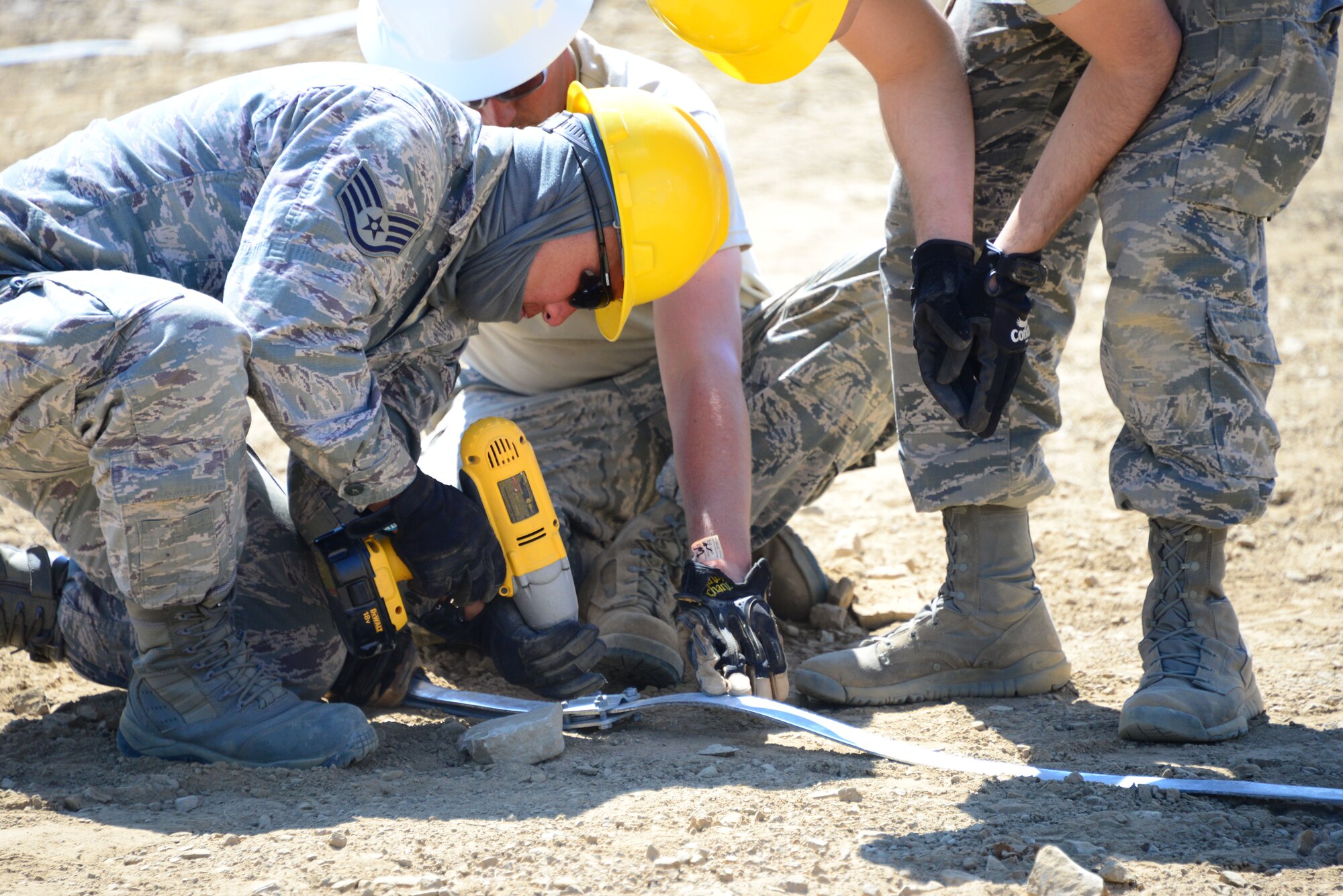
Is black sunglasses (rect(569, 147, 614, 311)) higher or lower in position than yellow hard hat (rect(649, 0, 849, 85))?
lower

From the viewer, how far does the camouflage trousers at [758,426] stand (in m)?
3.47

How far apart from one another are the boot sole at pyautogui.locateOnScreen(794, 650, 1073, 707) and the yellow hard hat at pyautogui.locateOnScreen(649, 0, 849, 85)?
143cm

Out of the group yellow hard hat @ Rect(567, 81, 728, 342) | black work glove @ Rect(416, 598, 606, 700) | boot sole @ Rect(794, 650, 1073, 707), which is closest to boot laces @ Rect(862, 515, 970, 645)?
boot sole @ Rect(794, 650, 1073, 707)

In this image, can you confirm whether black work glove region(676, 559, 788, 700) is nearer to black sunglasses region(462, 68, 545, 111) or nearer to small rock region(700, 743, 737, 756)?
small rock region(700, 743, 737, 756)

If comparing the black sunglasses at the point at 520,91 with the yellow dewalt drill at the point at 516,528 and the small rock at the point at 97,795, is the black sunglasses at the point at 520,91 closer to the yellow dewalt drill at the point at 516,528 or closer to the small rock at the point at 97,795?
the yellow dewalt drill at the point at 516,528

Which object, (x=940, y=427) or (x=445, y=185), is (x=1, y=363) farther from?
(x=940, y=427)

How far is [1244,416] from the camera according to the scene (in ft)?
8.14

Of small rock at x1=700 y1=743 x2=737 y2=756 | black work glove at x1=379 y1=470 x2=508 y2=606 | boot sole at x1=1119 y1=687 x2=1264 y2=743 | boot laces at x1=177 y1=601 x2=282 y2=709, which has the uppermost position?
black work glove at x1=379 y1=470 x2=508 y2=606

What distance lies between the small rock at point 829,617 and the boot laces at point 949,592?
0.58m

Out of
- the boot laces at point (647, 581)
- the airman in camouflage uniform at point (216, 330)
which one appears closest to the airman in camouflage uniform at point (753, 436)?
the boot laces at point (647, 581)

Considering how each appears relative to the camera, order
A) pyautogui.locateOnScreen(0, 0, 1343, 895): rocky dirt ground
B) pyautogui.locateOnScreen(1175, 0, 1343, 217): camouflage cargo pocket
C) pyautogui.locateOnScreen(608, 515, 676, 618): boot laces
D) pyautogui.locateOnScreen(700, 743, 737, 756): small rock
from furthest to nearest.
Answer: pyautogui.locateOnScreen(608, 515, 676, 618): boot laces < pyautogui.locateOnScreen(700, 743, 737, 756): small rock < pyautogui.locateOnScreen(1175, 0, 1343, 217): camouflage cargo pocket < pyautogui.locateOnScreen(0, 0, 1343, 895): rocky dirt ground

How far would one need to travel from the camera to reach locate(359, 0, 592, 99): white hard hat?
10.9 ft

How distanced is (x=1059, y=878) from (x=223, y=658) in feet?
5.62

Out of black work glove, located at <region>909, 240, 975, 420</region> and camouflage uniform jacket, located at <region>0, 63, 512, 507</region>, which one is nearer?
camouflage uniform jacket, located at <region>0, 63, 512, 507</region>
